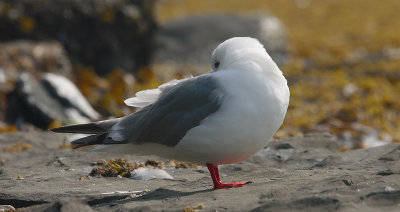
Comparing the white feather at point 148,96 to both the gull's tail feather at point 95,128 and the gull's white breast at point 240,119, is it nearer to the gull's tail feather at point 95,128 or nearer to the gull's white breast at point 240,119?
the gull's tail feather at point 95,128

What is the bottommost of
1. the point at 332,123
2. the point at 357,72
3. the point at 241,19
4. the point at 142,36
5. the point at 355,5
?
the point at 332,123

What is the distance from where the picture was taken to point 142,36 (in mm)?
12953

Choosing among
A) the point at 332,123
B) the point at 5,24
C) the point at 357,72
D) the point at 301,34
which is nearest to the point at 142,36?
the point at 5,24

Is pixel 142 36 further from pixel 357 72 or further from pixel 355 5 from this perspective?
pixel 355 5

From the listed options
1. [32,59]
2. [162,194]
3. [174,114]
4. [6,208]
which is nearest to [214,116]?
[174,114]

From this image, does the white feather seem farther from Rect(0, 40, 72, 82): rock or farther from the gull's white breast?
Rect(0, 40, 72, 82): rock

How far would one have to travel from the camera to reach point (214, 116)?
4324mm

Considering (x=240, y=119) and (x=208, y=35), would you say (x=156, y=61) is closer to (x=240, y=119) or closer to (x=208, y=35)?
(x=208, y=35)

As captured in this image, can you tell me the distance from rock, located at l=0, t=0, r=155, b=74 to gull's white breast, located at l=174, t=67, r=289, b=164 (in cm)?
773

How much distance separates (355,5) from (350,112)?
1347cm

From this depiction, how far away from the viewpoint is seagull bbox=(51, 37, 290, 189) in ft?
14.0

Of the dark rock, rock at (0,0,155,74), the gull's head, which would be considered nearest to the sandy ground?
the dark rock

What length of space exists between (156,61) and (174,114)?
10960mm

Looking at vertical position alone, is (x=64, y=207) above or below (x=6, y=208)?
below
